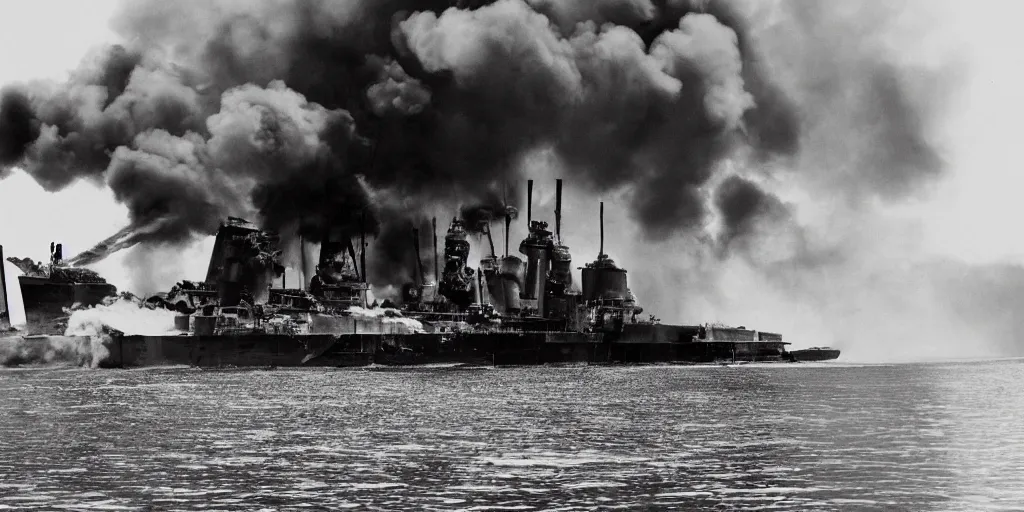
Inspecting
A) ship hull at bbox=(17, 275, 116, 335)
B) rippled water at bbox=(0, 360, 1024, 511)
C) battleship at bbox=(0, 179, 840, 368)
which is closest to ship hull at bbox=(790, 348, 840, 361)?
battleship at bbox=(0, 179, 840, 368)

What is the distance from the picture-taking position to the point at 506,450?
35094 mm

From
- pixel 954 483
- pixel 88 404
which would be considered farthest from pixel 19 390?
pixel 954 483

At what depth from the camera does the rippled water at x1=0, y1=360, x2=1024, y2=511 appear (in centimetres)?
2611

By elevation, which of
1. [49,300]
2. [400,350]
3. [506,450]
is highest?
[49,300]

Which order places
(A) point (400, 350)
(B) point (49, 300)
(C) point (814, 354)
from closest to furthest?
(B) point (49, 300), (A) point (400, 350), (C) point (814, 354)

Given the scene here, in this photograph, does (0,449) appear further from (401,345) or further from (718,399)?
(401,345)

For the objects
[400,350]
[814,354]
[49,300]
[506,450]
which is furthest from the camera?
[814,354]

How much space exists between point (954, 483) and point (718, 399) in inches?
1266

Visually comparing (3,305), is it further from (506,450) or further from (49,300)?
(506,450)

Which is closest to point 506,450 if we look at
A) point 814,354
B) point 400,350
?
point 400,350

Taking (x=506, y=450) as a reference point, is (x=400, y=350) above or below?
above

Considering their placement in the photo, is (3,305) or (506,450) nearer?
(506,450)

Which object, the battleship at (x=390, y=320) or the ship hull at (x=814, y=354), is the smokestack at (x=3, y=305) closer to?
the battleship at (x=390, y=320)

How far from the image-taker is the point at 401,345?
108938 mm
